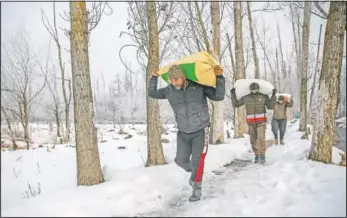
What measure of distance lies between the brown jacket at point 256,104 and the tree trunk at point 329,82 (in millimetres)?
1809

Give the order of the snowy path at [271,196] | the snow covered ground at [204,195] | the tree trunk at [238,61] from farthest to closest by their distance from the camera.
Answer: the tree trunk at [238,61]
the snow covered ground at [204,195]
the snowy path at [271,196]

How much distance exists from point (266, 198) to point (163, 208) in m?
1.39

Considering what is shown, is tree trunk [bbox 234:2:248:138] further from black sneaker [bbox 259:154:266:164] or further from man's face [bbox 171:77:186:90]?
man's face [bbox 171:77:186:90]

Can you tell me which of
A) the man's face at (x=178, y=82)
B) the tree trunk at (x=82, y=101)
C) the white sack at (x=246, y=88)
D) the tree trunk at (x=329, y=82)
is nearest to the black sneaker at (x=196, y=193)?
the man's face at (x=178, y=82)

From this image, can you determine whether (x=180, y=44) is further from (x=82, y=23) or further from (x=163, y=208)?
(x=163, y=208)

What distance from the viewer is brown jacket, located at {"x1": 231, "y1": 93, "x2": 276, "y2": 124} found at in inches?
320

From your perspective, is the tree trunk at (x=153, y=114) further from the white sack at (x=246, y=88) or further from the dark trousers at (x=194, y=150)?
the white sack at (x=246, y=88)

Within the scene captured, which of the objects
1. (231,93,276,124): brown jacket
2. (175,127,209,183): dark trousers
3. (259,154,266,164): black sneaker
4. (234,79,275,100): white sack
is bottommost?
(259,154,266,164): black sneaker

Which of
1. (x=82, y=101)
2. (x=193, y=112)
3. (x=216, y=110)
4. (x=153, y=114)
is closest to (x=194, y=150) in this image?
(x=193, y=112)

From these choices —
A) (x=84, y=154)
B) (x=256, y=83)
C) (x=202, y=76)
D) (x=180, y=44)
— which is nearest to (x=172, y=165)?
(x=84, y=154)

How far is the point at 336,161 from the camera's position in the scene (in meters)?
6.82

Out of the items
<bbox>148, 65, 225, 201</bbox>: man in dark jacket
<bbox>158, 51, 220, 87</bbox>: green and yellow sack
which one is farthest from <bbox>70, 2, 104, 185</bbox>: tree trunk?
<bbox>158, 51, 220, 87</bbox>: green and yellow sack

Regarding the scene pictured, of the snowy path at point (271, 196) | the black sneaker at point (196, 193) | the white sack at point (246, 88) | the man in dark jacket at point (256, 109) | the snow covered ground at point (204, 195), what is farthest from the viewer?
the white sack at point (246, 88)

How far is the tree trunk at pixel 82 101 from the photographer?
222 inches
